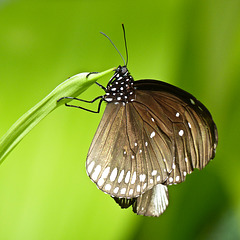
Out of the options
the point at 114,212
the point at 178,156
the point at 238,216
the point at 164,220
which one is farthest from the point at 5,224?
the point at 238,216

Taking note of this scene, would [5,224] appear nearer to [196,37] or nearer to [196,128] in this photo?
[196,128]

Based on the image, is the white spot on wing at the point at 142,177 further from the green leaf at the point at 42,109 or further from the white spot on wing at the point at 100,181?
the green leaf at the point at 42,109

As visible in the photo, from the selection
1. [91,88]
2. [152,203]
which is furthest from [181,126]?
[91,88]

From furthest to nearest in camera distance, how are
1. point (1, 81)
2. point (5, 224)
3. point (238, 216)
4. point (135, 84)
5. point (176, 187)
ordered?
point (238, 216)
point (176, 187)
point (1, 81)
point (5, 224)
point (135, 84)

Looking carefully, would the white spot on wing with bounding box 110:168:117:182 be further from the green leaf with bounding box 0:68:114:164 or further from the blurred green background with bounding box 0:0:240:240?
the green leaf with bounding box 0:68:114:164

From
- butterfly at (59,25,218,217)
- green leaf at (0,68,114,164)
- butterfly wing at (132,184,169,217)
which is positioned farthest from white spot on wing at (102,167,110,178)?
green leaf at (0,68,114,164)

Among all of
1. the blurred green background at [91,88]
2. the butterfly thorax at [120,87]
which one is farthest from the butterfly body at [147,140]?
the blurred green background at [91,88]
